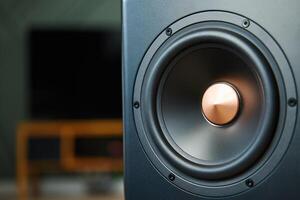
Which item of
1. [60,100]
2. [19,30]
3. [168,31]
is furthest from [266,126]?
[19,30]

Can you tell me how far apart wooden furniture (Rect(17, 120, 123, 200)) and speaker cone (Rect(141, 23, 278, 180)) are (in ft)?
8.99

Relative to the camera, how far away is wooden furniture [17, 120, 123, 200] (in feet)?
11.2

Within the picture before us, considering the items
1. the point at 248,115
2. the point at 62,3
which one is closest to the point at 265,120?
the point at 248,115

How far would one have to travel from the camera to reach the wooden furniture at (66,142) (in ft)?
11.2

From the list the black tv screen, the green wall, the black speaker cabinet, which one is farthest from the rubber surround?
the green wall

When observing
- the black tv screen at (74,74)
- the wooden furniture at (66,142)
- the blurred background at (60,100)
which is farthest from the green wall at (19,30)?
the wooden furniture at (66,142)

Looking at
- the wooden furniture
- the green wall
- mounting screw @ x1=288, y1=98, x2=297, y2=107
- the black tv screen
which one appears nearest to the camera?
mounting screw @ x1=288, y1=98, x2=297, y2=107

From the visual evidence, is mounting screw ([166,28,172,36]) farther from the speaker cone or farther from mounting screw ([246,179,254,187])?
mounting screw ([246,179,254,187])

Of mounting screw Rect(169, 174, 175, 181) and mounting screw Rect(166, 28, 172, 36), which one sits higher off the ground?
mounting screw Rect(166, 28, 172, 36)

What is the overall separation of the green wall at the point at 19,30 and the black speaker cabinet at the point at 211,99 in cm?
310

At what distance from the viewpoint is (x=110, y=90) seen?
3680 millimetres

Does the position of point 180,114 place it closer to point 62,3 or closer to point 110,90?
point 110,90

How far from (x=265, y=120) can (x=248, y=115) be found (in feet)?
0.13

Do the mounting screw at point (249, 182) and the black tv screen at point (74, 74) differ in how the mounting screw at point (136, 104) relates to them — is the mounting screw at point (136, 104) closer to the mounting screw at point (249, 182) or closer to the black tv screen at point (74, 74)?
the mounting screw at point (249, 182)
